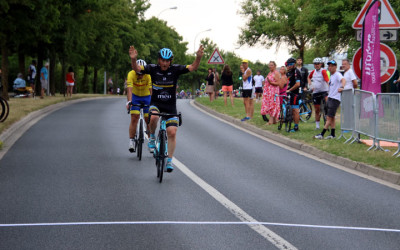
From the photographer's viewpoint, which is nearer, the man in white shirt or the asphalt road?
the asphalt road

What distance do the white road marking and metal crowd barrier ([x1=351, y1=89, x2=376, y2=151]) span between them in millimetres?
4508

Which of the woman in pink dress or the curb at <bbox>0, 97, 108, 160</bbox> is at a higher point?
the woman in pink dress

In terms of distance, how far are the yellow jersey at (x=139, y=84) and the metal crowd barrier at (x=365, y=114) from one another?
463 cm

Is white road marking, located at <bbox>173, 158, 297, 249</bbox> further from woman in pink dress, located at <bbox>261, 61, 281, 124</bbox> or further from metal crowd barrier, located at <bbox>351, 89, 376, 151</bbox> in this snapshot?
woman in pink dress, located at <bbox>261, 61, 281, 124</bbox>

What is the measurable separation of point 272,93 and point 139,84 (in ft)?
24.8

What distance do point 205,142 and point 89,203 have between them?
25.2 feet

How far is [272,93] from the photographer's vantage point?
18406mm

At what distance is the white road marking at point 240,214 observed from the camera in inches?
229

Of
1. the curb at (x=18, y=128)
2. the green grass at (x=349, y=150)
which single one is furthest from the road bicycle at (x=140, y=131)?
the green grass at (x=349, y=150)

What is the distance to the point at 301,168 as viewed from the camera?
11.1 metres

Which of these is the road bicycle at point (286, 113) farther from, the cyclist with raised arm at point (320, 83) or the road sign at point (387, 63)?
the road sign at point (387, 63)

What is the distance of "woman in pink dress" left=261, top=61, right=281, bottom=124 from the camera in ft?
58.0

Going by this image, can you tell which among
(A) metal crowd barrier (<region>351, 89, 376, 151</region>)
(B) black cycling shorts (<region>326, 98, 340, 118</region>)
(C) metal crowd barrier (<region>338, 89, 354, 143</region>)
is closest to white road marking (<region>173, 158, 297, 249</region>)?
(A) metal crowd barrier (<region>351, 89, 376, 151</region>)

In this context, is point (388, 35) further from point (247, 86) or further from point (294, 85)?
point (247, 86)
